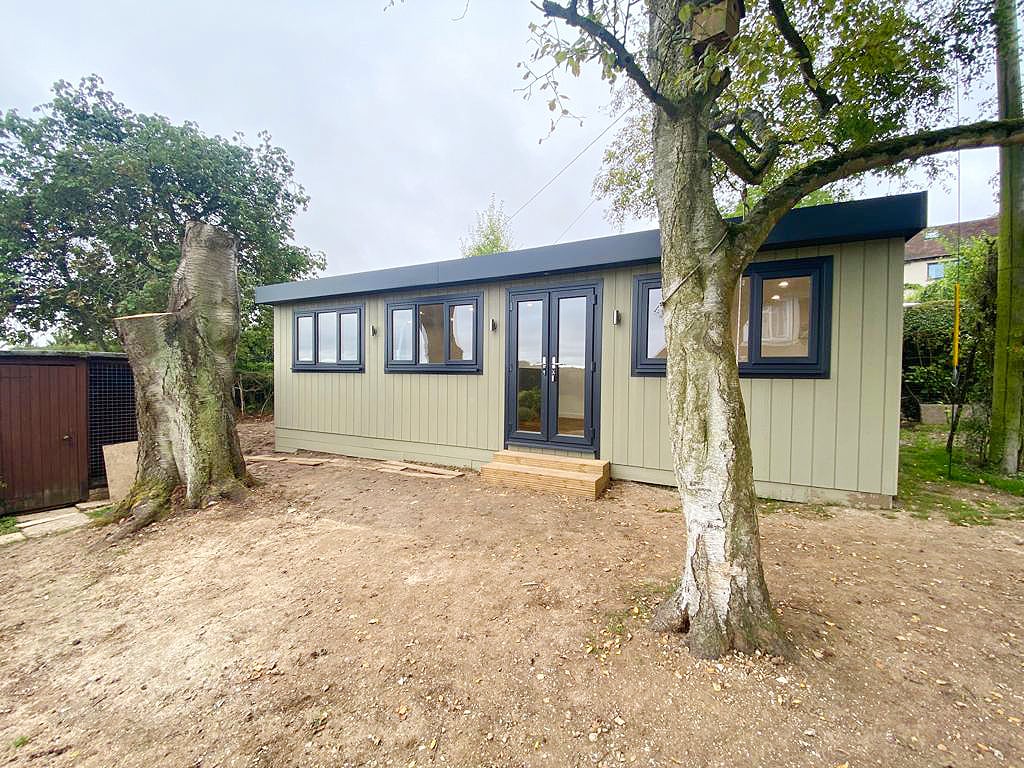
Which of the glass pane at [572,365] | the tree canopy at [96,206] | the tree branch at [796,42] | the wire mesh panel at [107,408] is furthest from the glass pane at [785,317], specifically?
the tree canopy at [96,206]

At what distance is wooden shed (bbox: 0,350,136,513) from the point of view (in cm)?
378

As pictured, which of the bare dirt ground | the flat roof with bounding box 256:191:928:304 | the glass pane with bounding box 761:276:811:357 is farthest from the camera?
the glass pane with bounding box 761:276:811:357

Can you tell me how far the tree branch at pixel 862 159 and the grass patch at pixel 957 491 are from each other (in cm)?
276

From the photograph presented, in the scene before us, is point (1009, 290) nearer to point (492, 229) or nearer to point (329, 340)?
point (329, 340)

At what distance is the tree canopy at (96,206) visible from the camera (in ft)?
31.2

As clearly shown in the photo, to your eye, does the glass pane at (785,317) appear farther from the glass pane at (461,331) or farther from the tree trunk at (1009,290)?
the glass pane at (461,331)

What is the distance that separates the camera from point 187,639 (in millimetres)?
1853

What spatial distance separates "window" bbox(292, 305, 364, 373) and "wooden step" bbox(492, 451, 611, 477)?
2691 mm

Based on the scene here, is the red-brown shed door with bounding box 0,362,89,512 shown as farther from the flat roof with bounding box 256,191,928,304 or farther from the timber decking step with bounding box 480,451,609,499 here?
the timber decking step with bounding box 480,451,609,499

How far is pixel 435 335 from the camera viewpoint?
534 centimetres

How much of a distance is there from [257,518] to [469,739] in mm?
2823

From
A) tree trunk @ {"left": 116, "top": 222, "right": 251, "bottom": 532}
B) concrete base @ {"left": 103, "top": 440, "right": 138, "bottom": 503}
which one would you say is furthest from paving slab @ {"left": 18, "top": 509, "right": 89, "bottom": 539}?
tree trunk @ {"left": 116, "top": 222, "right": 251, "bottom": 532}

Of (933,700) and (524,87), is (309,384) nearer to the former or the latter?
(524,87)

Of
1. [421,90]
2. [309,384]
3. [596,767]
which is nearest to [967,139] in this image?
[596,767]
